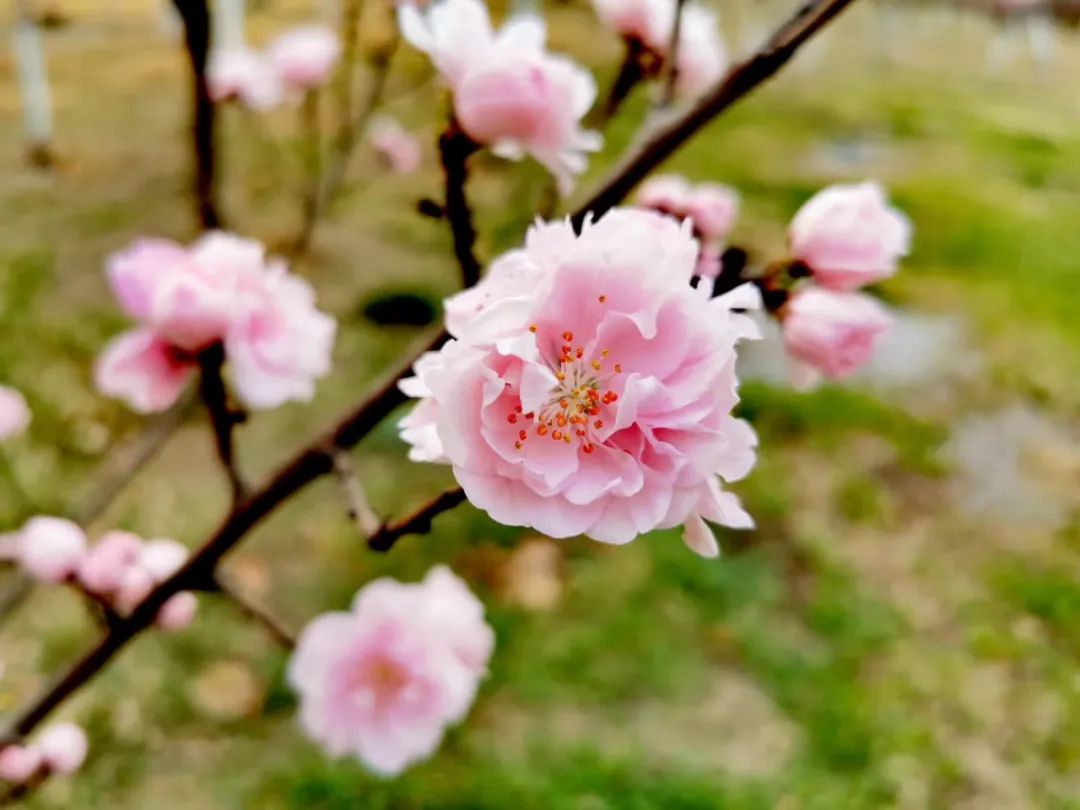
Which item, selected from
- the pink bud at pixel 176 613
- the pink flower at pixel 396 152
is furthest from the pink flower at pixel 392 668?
the pink flower at pixel 396 152

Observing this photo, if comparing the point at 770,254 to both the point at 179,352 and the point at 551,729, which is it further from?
the point at 179,352

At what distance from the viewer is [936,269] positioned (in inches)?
93.8

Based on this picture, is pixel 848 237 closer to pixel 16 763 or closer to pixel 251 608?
pixel 251 608

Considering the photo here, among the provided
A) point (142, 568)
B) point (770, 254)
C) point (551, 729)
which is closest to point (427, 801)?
point (551, 729)

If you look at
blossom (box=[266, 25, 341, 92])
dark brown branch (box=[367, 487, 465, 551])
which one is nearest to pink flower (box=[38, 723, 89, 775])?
dark brown branch (box=[367, 487, 465, 551])

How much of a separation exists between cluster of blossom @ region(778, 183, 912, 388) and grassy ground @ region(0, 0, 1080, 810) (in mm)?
456

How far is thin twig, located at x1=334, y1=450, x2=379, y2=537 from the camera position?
0.42m

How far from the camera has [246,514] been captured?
48 cm

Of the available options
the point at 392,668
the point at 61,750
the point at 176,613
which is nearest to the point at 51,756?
the point at 61,750

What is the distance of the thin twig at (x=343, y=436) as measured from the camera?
42cm

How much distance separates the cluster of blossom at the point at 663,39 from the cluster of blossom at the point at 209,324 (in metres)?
0.23

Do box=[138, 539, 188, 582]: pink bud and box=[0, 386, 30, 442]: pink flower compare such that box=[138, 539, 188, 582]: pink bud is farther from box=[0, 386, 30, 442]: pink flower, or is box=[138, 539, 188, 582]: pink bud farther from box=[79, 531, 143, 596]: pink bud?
box=[0, 386, 30, 442]: pink flower

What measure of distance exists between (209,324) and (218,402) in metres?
Answer: 0.04

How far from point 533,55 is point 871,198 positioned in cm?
16
